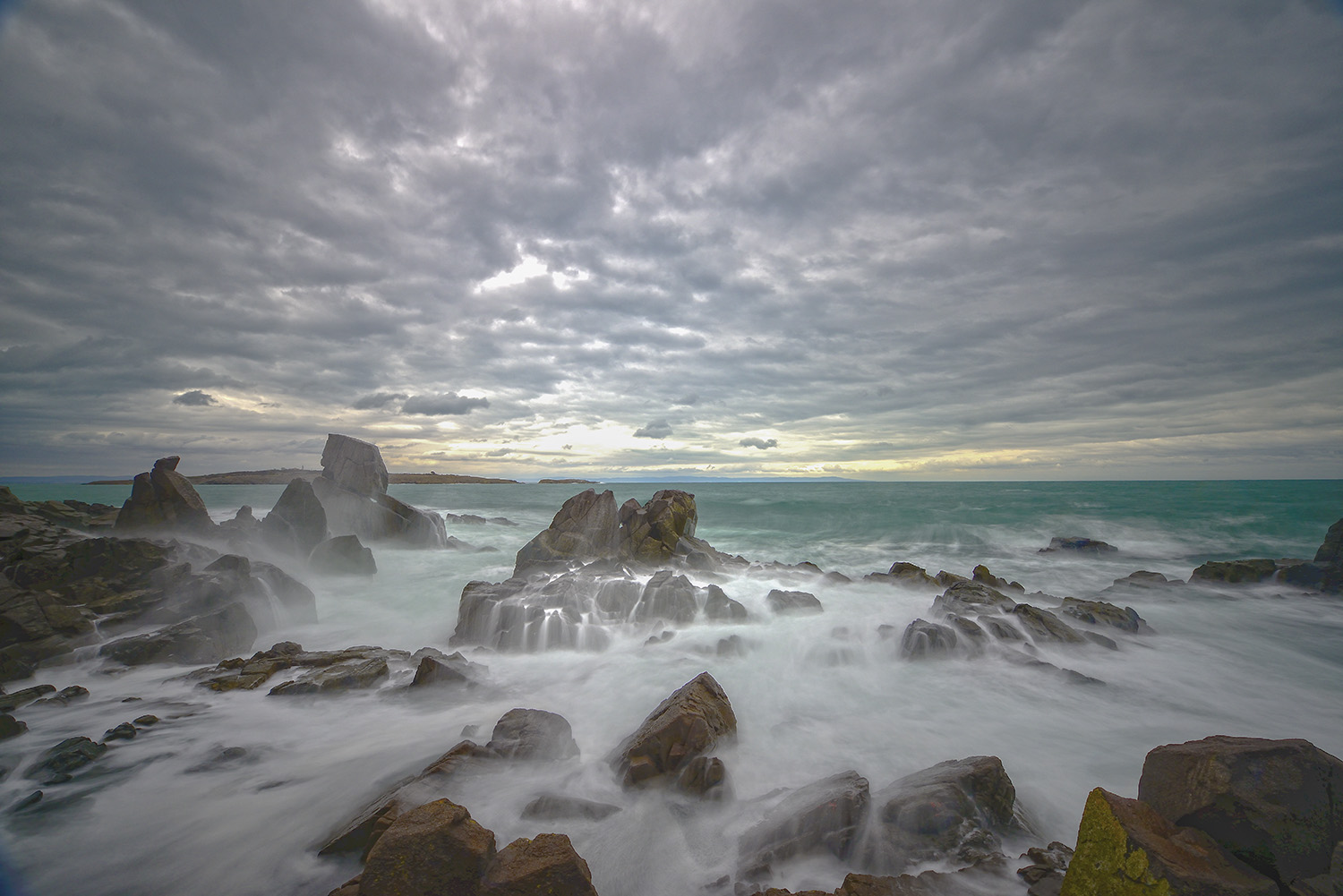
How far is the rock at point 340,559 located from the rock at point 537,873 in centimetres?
1677

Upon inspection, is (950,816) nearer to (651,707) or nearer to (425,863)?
(425,863)

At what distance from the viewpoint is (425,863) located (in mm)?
3301

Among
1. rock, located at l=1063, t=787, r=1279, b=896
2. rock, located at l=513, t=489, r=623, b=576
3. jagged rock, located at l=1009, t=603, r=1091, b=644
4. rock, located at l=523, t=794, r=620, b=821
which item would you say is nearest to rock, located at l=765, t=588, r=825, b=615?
jagged rock, located at l=1009, t=603, r=1091, b=644

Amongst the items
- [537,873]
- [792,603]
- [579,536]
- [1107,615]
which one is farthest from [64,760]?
[1107,615]

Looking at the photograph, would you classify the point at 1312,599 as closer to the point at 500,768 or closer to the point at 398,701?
the point at 500,768

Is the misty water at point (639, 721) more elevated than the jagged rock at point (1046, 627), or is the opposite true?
the jagged rock at point (1046, 627)

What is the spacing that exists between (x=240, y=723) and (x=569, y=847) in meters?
6.24

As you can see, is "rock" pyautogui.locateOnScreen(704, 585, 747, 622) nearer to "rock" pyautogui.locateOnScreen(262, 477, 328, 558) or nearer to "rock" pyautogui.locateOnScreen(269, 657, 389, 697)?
"rock" pyautogui.locateOnScreen(269, 657, 389, 697)

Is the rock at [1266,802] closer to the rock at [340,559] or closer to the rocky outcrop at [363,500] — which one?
the rock at [340,559]

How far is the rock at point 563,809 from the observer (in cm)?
491

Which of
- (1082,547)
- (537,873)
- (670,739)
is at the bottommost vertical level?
(1082,547)

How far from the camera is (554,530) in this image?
1697cm

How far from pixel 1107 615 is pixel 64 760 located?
1801 centimetres

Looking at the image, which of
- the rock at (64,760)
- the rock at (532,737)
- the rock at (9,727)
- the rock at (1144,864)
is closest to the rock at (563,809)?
the rock at (532,737)
